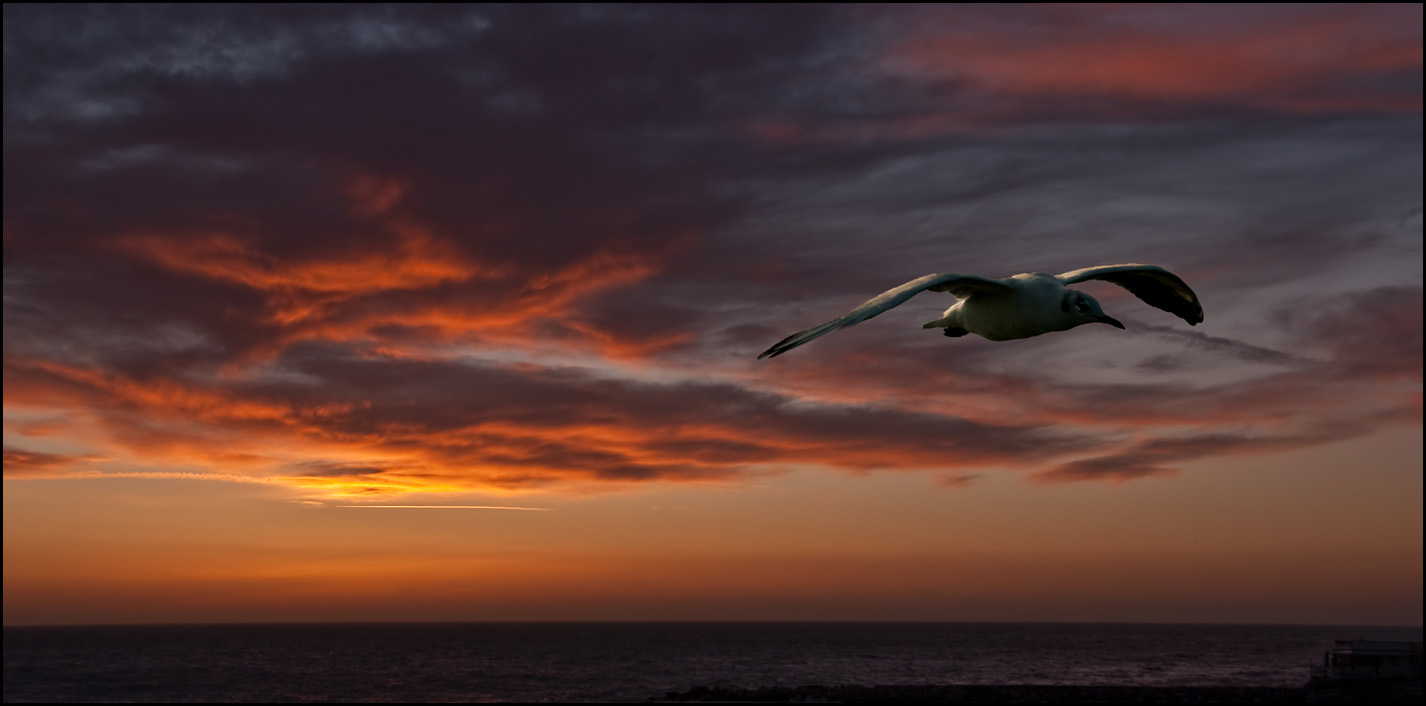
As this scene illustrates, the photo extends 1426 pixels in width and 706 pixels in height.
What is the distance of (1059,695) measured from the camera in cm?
7119

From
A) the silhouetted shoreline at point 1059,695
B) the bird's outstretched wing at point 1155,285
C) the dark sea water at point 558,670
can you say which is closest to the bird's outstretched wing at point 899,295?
the bird's outstretched wing at point 1155,285

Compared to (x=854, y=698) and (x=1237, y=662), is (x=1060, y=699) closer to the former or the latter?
(x=854, y=698)

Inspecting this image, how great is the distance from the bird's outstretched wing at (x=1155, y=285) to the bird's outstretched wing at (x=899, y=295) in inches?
83.3

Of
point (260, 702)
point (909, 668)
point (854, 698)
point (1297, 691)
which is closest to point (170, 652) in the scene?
point (260, 702)

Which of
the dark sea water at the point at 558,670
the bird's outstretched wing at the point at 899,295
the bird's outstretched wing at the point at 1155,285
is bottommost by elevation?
the dark sea water at the point at 558,670

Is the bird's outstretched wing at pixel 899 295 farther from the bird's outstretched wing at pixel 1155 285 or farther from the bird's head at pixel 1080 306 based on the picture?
the bird's outstretched wing at pixel 1155 285

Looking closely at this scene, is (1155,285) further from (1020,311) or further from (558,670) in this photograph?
(558,670)

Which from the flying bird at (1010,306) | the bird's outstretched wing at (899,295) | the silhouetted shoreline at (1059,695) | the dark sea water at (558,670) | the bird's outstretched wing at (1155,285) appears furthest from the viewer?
the dark sea water at (558,670)

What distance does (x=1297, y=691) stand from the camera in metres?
65.1

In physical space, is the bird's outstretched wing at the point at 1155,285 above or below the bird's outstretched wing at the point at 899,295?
above

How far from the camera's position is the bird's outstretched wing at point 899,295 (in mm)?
9383

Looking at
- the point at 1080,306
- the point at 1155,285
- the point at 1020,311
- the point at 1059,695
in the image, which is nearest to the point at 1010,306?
the point at 1020,311

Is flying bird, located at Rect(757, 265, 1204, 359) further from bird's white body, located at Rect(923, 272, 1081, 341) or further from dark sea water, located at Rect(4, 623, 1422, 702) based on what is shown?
dark sea water, located at Rect(4, 623, 1422, 702)

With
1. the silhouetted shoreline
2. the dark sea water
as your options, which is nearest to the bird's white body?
the silhouetted shoreline
